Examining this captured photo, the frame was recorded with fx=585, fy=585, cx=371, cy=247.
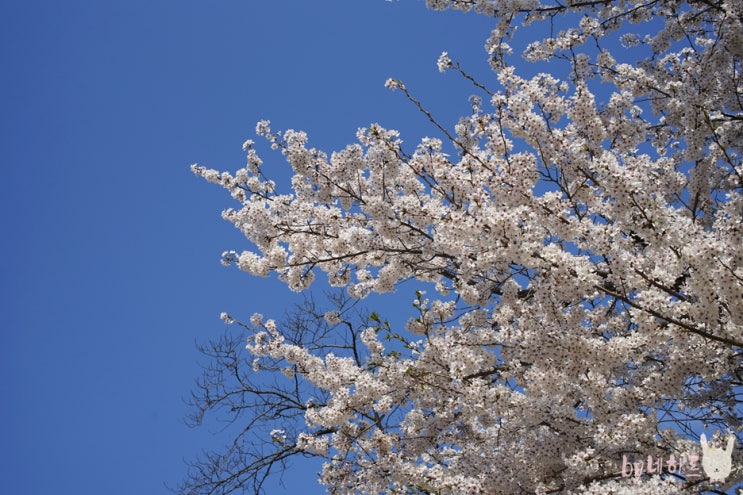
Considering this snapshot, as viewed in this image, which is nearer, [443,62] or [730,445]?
[730,445]

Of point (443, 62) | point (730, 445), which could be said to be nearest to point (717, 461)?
point (730, 445)

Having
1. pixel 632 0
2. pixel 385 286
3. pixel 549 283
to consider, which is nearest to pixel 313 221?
pixel 385 286

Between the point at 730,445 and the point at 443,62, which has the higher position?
the point at 443,62

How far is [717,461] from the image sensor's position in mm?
4211

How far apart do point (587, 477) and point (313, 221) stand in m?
3.65

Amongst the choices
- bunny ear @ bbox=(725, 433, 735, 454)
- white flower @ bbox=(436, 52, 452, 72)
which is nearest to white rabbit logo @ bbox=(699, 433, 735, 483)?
bunny ear @ bbox=(725, 433, 735, 454)

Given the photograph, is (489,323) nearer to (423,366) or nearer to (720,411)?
(423,366)

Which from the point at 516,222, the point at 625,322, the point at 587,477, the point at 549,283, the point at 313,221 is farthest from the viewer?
the point at 313,221

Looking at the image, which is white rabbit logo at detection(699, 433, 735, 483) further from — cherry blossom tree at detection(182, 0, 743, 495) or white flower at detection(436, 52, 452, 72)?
white flower at detection(436, 52, 452, 72)

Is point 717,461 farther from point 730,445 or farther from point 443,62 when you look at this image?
point 443,62

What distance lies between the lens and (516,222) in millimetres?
3672

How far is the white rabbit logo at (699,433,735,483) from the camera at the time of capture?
4129 millimetres

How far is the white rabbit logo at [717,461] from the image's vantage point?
4129mm

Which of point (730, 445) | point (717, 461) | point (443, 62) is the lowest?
point (717, 461)
